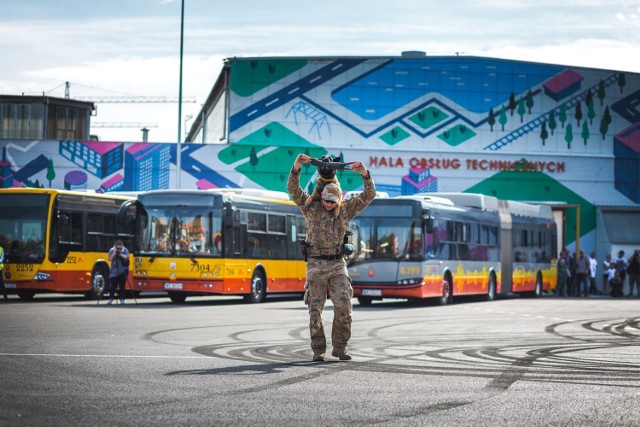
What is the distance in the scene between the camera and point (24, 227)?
3041cm

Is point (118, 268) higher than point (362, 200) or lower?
lower

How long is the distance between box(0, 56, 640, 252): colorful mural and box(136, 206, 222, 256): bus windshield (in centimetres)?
2938

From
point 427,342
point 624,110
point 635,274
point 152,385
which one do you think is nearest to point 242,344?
point 427,342

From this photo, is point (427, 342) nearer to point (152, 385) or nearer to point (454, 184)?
point (152, 385)

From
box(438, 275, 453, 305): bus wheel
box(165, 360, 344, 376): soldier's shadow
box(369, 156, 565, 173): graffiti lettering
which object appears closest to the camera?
box(165, 360, 344, 376): soldier's shadow

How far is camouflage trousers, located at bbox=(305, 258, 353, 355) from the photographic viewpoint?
12227 millimetres

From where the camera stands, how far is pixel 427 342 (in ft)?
51.1

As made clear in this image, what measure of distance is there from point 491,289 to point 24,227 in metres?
14.3

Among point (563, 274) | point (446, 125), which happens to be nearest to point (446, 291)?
point (563, 274)

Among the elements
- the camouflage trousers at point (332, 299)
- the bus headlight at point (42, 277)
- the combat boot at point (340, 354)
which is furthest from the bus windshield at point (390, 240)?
the combat boot at point (340, 354)

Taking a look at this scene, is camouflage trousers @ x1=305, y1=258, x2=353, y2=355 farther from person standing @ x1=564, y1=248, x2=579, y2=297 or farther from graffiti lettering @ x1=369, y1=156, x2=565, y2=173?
graffiti lettering @ x1=369, y1=156, x2=565, y2=173

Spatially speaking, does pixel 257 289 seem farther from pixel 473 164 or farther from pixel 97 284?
pixel 473 164

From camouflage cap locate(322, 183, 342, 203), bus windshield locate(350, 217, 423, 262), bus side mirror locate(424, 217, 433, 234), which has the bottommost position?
camouflage cap locate(322, 183, 342, 203)

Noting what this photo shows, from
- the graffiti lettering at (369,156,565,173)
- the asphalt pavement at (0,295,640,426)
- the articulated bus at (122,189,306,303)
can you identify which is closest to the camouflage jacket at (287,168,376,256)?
the asphalt pavement at (0,295,640,426)
